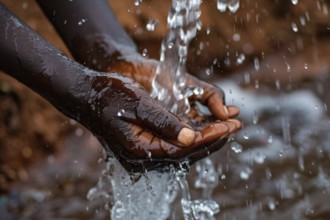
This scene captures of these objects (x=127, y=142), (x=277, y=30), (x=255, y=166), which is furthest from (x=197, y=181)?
(x=277, y=30)

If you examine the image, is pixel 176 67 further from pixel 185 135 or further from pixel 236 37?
pixel 236 37

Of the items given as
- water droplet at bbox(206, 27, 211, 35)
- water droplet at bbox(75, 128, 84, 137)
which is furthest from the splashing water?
water droplet at bbox(206, 27, 211, 35)

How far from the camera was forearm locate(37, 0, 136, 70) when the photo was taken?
216cm

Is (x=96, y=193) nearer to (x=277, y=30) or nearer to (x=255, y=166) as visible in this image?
(x=255, y=166)

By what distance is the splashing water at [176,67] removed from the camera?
6.86 feet

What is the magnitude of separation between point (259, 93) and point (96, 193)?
207 cm

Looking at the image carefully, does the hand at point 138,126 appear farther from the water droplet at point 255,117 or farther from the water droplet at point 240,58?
the water droplet at point 240,58

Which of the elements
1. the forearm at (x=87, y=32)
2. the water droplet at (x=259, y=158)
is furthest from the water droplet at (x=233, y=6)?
the forearm at (x=87, y=32)

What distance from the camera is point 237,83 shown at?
4.90 meters

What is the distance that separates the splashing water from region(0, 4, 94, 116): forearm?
372mm

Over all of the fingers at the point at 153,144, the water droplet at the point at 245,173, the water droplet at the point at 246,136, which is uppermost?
the fingers at the point at 153,144

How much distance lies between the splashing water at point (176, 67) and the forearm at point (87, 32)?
0.16 m

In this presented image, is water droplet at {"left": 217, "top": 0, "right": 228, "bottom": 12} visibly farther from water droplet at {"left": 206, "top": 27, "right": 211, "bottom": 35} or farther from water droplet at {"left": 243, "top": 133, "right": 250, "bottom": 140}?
water droplet at {"left": 243, "top": 133, "right": 250, "bottom": 140}

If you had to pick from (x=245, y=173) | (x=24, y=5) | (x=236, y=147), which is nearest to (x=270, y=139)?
(x=236, y=147)
